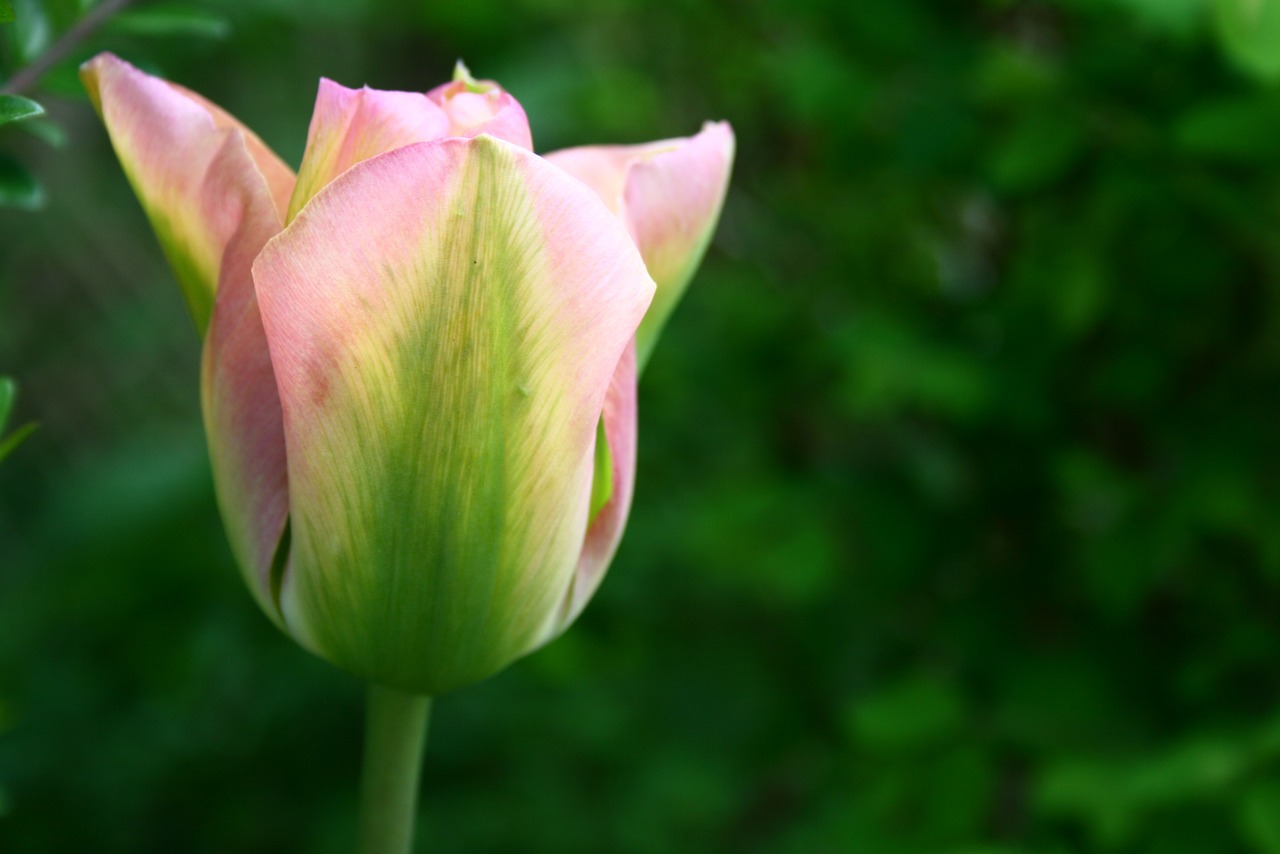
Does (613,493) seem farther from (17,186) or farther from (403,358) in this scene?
(17,186)

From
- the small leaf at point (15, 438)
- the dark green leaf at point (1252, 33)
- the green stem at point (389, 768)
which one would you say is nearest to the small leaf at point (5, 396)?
the small leaf at point (15, 438)

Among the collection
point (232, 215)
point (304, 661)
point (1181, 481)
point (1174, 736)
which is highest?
point (232, 215)

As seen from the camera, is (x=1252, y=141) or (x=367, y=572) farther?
(x=1252, y=141)

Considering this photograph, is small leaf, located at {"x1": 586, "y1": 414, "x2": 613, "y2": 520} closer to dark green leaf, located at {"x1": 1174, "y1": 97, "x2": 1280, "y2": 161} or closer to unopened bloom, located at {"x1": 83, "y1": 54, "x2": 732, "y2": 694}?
unopened bloom, located at {"x1": 83, "y1": 54, "x2": 732, "y2": 694}

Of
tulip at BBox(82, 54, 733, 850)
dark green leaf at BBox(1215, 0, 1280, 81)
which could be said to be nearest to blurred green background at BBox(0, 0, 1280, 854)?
dark green leaf at BBox(1215, 0, 1280, 81)

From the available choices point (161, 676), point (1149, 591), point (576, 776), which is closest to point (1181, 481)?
point (1149, 591)

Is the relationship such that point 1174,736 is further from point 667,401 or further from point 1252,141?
point 667,401

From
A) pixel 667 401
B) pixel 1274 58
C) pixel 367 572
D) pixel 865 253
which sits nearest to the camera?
pixel 367 572

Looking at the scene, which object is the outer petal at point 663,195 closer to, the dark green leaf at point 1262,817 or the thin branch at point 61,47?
the thin branch at point 61,47
